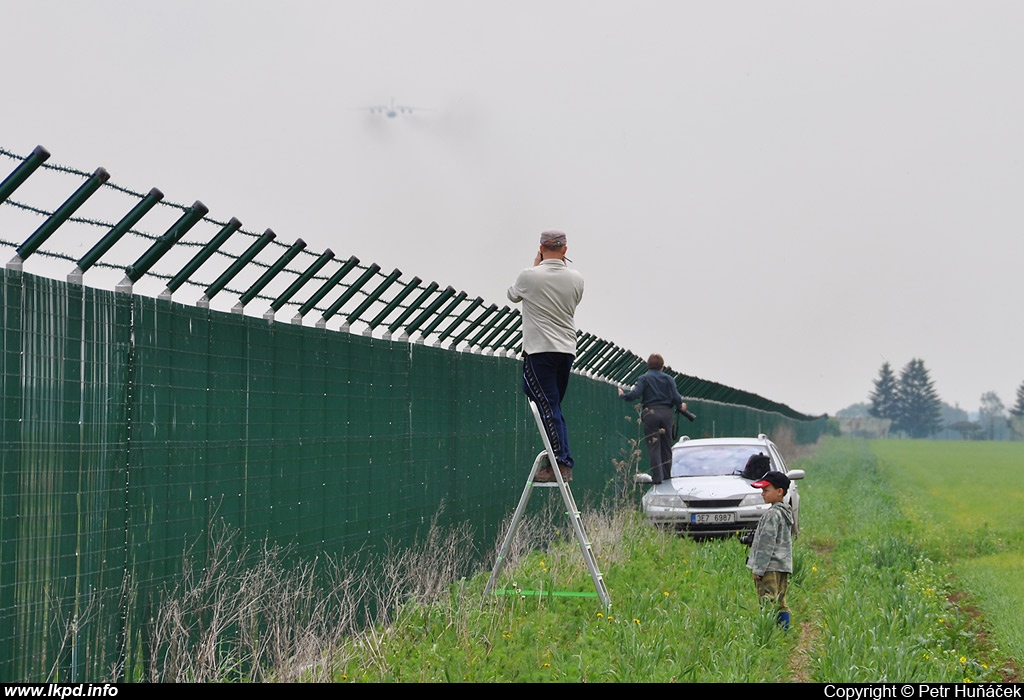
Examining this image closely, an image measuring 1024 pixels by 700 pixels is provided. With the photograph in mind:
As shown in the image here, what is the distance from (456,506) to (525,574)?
0.83 m

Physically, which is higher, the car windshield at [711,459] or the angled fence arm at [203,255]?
the angled fence arm at [203,255]

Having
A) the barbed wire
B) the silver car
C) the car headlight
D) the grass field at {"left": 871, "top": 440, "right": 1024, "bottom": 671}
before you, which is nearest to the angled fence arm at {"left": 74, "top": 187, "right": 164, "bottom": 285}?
the barbed wire

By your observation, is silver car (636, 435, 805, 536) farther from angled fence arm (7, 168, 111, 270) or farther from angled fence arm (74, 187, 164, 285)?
angled fence arm (7, 168, 111, 270)

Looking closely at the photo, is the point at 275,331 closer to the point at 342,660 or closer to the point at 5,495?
the point at 342,660

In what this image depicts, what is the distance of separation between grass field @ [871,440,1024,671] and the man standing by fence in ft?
11.8

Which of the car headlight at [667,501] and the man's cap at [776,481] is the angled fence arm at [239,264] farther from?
the car headlight at [667,501]

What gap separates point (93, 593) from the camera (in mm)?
5520

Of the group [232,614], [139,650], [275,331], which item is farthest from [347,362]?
[139,650]

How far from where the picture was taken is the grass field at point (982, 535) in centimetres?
1112

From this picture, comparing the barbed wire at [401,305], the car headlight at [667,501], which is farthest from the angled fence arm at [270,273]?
the car headlight at [667,501]

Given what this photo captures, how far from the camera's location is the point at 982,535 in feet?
60.0


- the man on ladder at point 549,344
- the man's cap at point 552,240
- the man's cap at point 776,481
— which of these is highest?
the man's cap at point 552,240

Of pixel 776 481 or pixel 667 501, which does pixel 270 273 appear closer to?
pixel 776 481

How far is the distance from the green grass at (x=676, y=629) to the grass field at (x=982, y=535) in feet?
0.88
